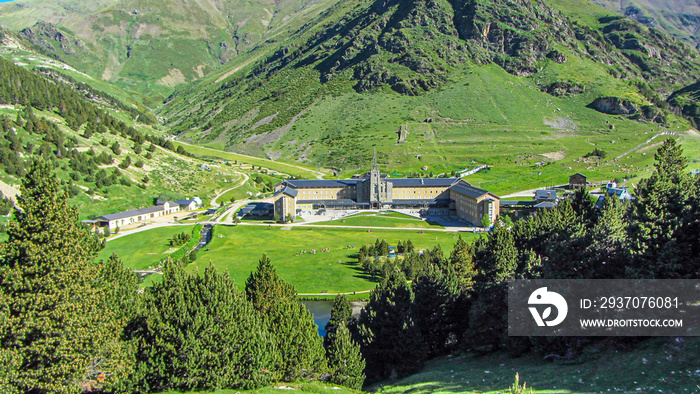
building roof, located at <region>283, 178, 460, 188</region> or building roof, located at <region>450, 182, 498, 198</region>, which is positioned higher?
building roof, located at <region>283, 178, 460, 188</region>

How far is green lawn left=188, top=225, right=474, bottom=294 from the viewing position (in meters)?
64.6

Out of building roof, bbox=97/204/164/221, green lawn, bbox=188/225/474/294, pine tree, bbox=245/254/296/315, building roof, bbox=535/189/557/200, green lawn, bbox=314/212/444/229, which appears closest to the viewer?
pine tree, bbox=245/254/296/315

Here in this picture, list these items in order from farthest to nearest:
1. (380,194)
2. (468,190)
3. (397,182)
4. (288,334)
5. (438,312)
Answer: (397,182)
(380,194)
(468,190)
(438,312)
(288,334)

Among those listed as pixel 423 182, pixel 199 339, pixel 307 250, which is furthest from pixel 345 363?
pixel 423 182

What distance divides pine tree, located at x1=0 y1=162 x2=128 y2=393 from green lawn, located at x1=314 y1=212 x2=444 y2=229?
276 feet

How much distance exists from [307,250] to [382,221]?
3149 centimetres

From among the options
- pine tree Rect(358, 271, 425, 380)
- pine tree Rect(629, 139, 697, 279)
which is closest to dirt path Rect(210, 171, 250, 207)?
pine tree Rect(358, 271, 425, 380)

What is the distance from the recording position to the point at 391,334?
115ft

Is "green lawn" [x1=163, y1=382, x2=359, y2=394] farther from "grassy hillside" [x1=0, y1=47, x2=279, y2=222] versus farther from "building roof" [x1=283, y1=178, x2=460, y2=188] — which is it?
"building roof" [x1=283, y1=178, x2=460, y2=188]

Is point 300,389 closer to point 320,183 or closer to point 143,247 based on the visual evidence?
point 143,247

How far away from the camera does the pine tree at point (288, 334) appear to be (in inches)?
1118

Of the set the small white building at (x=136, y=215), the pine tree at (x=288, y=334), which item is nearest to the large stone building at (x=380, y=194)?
the small white building at (x=136, y=215)

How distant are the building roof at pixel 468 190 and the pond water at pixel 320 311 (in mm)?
56504

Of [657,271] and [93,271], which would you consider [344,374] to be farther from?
[657,271]
